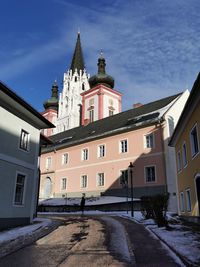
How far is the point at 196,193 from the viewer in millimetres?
14625

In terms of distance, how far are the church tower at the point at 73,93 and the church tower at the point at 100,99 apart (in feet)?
33.4

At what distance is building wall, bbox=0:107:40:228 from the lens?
42.9 ft

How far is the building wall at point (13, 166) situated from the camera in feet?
42.9

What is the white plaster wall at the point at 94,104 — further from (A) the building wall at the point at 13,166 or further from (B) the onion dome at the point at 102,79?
(A) the building wall at the point at 13,166

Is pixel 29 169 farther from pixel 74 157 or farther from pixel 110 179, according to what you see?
pixel 74 157

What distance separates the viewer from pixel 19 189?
47.5 ft

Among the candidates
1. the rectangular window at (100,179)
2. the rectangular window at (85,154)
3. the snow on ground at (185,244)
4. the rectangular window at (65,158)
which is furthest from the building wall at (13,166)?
the rectangular window at (65,158)

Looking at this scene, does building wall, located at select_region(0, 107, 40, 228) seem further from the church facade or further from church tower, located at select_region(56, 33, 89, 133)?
church tower, located at select_region(56, 33, 89, 133)

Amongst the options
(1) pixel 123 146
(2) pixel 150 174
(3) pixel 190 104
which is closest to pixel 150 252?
(3) pixel 190 104

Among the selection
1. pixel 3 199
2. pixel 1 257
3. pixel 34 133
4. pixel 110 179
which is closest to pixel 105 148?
pixel 110 179

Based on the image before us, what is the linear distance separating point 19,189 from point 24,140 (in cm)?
263

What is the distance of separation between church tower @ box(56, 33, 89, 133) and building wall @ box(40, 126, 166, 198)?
32403mm

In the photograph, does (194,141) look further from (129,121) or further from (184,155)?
(129,121)

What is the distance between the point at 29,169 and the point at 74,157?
2140 cm
